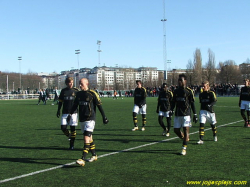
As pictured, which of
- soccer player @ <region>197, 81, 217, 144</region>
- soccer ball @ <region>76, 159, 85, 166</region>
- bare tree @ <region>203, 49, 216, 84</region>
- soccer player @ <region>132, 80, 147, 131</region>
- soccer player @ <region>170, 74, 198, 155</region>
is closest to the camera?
soccer ball @ <region>76, 159, 85, 166</region>

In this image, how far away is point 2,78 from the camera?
376 ft

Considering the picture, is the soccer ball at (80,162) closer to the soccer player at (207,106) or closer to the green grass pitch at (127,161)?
the green grass pitch at (127,161)

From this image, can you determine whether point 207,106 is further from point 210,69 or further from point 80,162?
point 210,69

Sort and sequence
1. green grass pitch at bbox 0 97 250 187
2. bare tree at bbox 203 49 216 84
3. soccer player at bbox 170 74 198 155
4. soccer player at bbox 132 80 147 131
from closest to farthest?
1. green grass pitch at bbox 0 97 250 187
2. soccer player at bbox 170 74 198 155
3. soccer player at bbox 132 80 147 131
4. bare tree at bbox 203 49 216 84

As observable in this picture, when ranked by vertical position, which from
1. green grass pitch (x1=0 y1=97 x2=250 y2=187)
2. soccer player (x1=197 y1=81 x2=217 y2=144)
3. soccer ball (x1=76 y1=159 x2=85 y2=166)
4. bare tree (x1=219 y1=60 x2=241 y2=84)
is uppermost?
bare tree (x1=219 y1=60 x2=241 y2=84)

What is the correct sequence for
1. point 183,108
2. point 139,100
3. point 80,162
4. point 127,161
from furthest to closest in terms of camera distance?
point 139,100 → point 183,108 → point 127,161 → point 80,162

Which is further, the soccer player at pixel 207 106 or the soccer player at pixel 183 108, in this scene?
the soccer player at pixel 207 106

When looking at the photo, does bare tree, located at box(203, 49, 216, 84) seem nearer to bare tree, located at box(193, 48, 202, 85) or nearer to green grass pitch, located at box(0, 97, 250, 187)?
bare tree, located at box(193, 48, 202, 85)

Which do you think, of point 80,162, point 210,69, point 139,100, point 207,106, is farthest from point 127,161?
point 210,69

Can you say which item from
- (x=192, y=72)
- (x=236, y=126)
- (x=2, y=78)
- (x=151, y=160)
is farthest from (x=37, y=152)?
(x=2, y=78)

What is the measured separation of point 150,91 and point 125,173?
58539 mm

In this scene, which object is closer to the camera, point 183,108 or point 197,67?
point 183,108

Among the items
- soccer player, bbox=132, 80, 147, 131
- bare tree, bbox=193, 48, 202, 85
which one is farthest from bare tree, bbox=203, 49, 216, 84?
soccer player, bbox=132, 80, 147, 131

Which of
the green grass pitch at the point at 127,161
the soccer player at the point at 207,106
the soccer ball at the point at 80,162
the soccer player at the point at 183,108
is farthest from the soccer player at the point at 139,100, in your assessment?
the soccer ball at the point at 80,162
